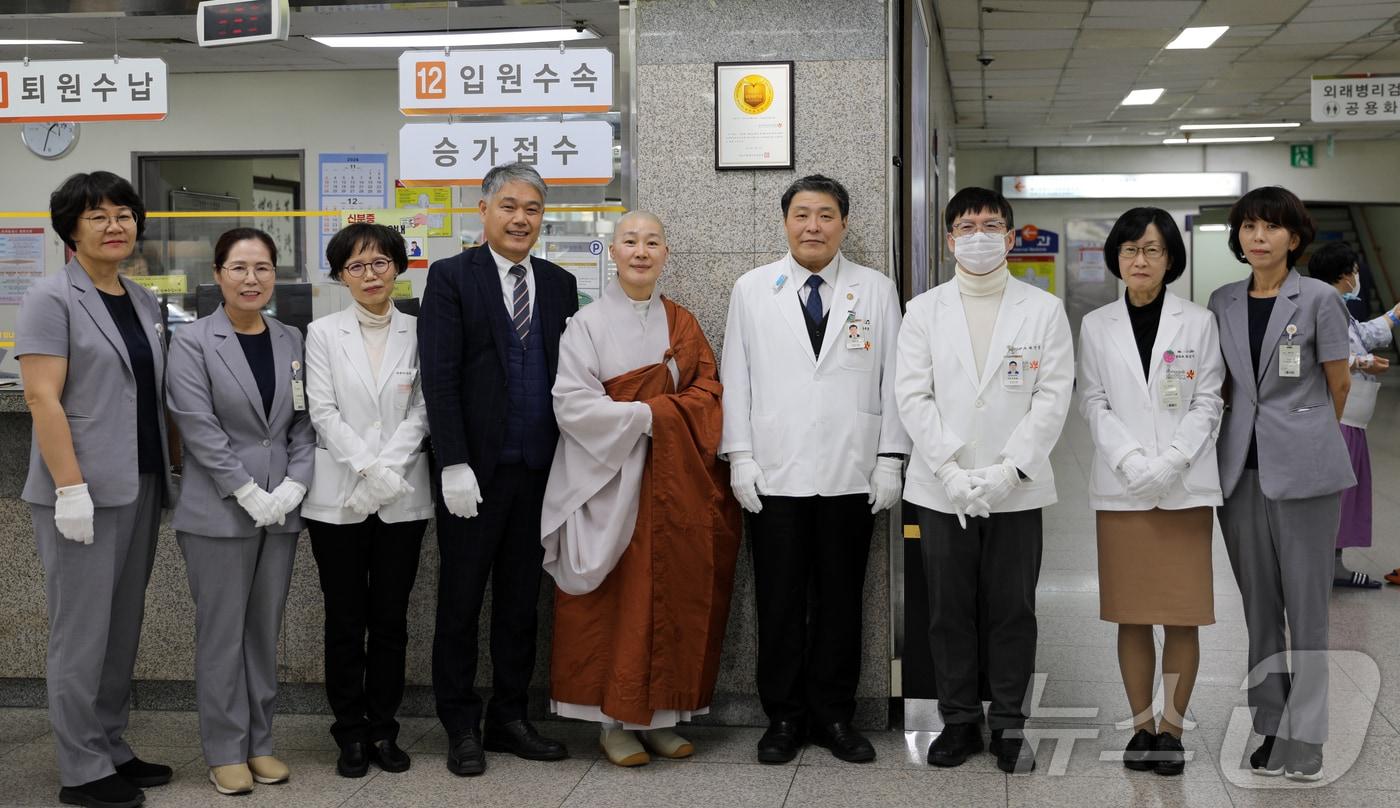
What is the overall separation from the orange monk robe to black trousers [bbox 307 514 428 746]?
0.44 meters

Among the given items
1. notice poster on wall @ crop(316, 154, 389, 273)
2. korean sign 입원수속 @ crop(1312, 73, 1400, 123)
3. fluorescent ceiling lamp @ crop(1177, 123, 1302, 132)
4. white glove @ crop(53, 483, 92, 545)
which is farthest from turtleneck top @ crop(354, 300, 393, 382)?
fluorescent ceiling lamp @ crop(1177, 123, 1302, 132)

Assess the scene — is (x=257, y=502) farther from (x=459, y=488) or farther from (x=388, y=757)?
(x=388, y=757)

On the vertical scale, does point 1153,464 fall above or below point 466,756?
above

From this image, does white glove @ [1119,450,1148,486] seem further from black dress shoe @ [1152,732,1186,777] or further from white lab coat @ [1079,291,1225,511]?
black dress shoe @ [1152,732,1186,777]

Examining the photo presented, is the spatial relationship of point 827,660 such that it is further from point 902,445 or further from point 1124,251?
point 1124,251

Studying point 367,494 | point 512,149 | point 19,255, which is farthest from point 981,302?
point 19,255

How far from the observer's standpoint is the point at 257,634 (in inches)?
132

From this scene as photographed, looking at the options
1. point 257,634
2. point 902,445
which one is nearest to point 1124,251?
point 902,445

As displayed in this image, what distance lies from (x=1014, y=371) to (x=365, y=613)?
184 centimetres

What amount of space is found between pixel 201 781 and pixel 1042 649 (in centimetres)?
288

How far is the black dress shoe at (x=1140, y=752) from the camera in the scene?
3.35 meters

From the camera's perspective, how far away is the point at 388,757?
3441 millimetres

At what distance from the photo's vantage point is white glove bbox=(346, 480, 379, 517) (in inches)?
129

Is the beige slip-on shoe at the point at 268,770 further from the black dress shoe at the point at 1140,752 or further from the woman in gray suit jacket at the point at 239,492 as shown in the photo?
the black dress shoe at the point at 1140,752
